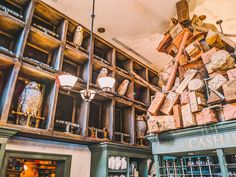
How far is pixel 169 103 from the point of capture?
1.86 metres

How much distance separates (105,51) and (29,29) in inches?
71.5

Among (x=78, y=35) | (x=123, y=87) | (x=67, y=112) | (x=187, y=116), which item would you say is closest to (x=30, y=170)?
(x=67, y=112)

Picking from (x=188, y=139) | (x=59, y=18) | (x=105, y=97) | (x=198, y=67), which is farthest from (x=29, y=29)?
(x=188, y=139)

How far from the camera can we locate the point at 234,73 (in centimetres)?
155

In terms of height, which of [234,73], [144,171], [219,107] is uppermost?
[234,73]

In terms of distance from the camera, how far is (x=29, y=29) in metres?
2.91

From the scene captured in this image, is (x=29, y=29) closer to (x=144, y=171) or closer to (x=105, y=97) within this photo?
(x=105, y=97)

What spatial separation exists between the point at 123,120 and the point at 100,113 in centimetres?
63

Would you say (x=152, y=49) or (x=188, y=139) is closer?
(x=188, y=139)

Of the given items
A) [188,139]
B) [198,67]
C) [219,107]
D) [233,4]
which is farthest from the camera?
[233,4]

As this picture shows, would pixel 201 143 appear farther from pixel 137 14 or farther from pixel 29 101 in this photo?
pixel 137 14

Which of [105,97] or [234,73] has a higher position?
[105,97]

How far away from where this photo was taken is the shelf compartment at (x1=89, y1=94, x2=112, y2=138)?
371 centimetres

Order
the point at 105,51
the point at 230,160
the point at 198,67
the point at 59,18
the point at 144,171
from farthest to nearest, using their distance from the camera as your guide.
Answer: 1. the point at 105,51
2. the point at 144,171
3. the point at 59,18
4. the point at 230,160
5. the point at 198,67
